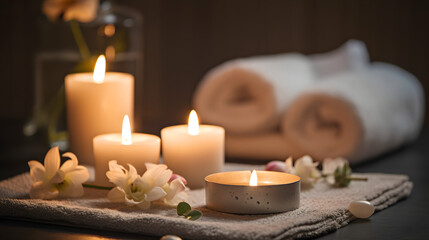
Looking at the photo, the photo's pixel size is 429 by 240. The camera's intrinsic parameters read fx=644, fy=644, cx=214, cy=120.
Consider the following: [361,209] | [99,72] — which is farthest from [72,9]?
[361,209]

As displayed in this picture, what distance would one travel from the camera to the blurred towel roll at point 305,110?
1.30m

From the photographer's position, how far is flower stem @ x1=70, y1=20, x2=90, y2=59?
4.76 feet

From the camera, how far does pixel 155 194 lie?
0.85 metres

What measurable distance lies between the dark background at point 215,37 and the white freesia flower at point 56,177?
0.91m

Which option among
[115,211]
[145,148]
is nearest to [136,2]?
[145,148]

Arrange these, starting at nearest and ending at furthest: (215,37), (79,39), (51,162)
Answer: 1. (51,162)
2. (79,39)
3. (215,37)

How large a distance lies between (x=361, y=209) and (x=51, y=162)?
1.41ft

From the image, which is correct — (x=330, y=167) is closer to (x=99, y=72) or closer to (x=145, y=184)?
(x=145, y=184)

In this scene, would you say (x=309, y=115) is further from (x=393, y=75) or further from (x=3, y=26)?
(x=3, y=26)

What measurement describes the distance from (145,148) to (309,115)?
0.48m

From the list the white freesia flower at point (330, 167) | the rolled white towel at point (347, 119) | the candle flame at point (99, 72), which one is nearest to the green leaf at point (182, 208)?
the white freesia flower at point (330, 167)

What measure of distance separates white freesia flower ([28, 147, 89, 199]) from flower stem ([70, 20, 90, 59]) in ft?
1.92

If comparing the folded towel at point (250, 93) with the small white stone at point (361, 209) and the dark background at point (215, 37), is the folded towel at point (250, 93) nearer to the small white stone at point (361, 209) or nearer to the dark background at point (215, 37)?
the dark background at point (215, 37)

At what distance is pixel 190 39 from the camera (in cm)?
228
